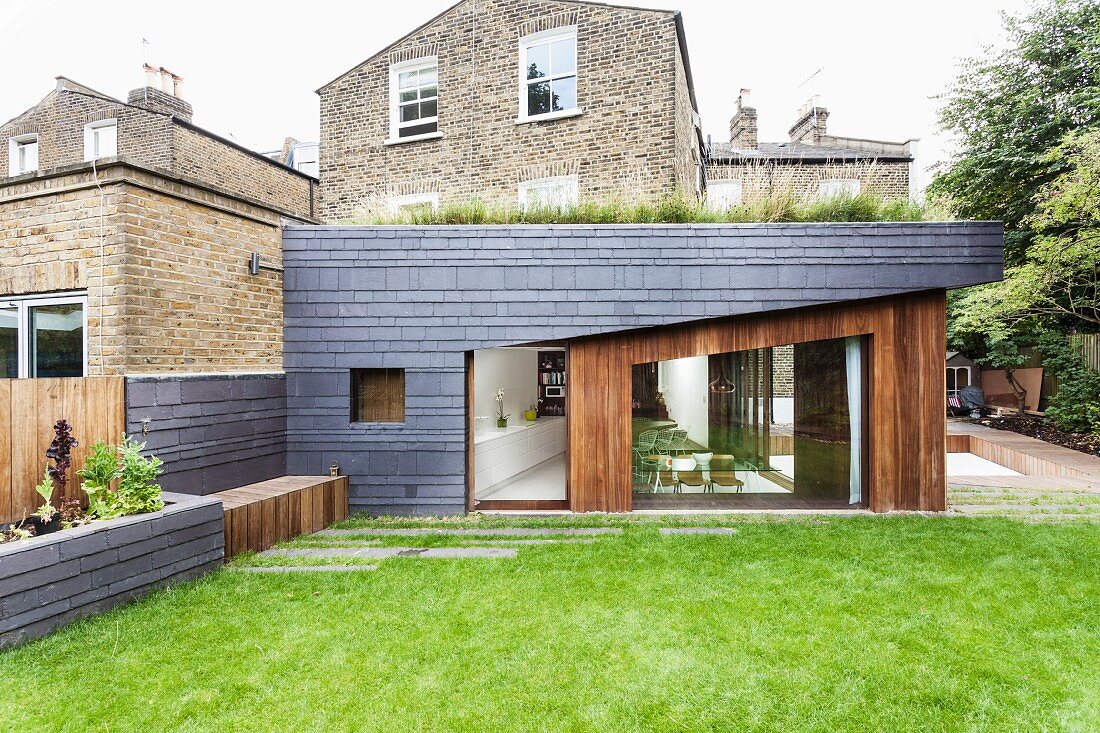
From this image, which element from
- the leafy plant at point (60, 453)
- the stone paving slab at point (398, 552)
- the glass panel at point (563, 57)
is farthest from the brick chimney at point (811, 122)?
the leafy plant at point (60, 453)

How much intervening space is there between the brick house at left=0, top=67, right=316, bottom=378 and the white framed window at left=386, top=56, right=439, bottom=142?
6.28 metres

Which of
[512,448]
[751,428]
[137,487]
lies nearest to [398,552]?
[137,487]

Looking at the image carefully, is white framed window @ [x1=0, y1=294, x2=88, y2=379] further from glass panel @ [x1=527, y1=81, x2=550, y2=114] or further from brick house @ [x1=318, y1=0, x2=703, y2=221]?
glass panel @ [x1=527, y1=81, x2=550, y2=114]

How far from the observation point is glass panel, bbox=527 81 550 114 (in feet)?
34.4

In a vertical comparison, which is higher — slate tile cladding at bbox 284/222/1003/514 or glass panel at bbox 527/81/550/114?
glass panel at bbox 527/81/550/114

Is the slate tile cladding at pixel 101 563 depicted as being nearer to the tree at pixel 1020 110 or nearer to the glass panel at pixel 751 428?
the glass panel at pixel 751 428

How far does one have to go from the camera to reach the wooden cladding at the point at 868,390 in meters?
6.13

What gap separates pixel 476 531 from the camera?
5555mm

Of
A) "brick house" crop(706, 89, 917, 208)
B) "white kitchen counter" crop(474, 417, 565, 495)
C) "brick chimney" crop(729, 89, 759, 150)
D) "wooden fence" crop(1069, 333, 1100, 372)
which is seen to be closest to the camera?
"white kitchen counter" crop(474, 417, 565, 495)

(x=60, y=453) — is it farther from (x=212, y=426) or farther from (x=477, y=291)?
(x=477, y=291)

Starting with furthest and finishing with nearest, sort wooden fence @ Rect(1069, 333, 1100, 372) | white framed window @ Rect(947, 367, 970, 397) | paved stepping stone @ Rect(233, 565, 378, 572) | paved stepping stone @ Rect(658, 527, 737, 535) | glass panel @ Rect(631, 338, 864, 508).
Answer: white framed window @ Rect(947, 367, 970, 397)
wooden fence @ Rect(1069, 333, 1100, 372)
glass panel @ Rect(631, 338, 864, 508)
paved stepping stone @ Rect(658, 527, 737, 535)
paved stepping stone @ Rect(233, 565, 378, 572)

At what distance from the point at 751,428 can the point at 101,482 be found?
6.22m

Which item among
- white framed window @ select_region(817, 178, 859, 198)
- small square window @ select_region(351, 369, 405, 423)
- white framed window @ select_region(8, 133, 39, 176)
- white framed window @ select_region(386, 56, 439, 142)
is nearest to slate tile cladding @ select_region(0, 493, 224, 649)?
small square window @ select_region(351, 369, 405, 423)

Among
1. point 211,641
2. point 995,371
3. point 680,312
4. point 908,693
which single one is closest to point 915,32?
point 995,371
